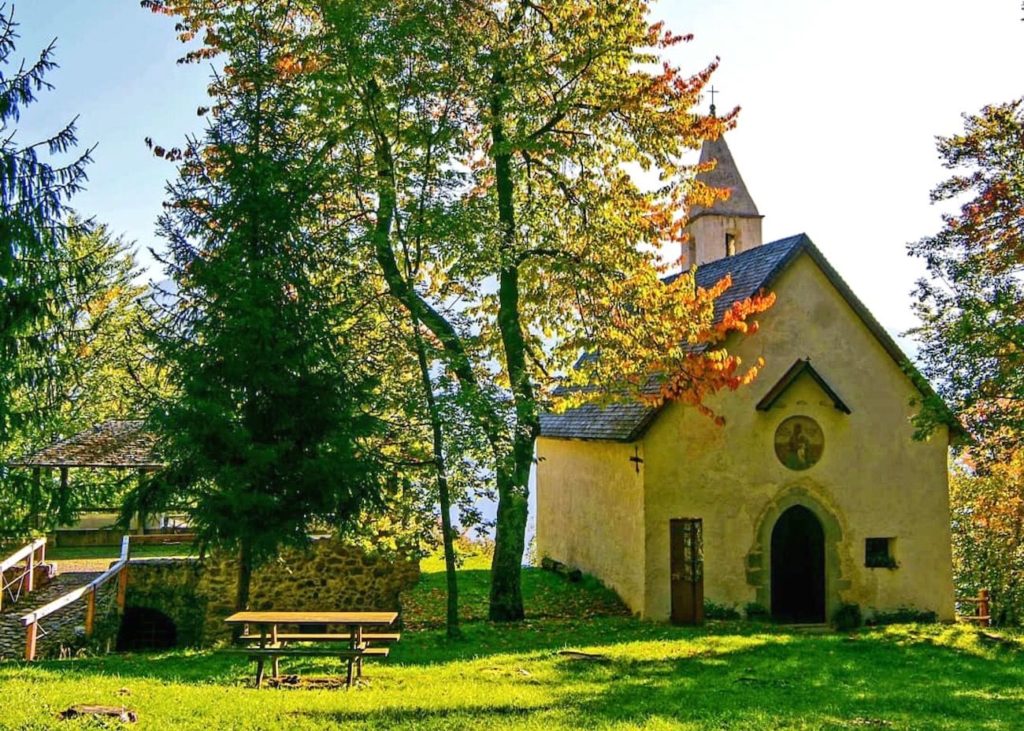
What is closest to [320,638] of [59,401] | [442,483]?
[442,483]

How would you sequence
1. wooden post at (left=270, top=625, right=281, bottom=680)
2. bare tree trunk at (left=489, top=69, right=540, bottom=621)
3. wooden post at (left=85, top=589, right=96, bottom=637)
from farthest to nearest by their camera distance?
wooden post at (left=85, top=589, right=96, bottom=637), bare tree trunk at (left=489, top=69, right=540, bottom=621), wooden post at (left=270, top=625, right=281, bottom=680)

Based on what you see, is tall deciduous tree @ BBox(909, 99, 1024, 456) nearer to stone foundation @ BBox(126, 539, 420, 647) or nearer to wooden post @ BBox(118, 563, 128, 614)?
stone foundation @ BBox(126, 539, 420, 647)

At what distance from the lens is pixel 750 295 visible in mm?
16922

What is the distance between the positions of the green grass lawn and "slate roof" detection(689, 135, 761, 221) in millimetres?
15506

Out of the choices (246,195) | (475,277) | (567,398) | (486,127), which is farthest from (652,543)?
(246,195)

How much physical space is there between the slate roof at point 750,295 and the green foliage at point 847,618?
419 centimetres

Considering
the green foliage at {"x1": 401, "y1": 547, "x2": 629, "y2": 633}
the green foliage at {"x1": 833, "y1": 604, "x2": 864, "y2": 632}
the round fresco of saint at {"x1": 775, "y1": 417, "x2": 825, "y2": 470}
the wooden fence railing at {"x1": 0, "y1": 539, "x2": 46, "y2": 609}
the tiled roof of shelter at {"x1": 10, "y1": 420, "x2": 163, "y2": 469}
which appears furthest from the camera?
the tiled roof of shelter at {"x1": 10, "y1": 420, "x2": 163, "y2": 469}

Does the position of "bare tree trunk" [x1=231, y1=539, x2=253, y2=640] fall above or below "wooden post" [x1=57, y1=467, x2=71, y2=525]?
below

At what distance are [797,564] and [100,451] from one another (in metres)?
16.3

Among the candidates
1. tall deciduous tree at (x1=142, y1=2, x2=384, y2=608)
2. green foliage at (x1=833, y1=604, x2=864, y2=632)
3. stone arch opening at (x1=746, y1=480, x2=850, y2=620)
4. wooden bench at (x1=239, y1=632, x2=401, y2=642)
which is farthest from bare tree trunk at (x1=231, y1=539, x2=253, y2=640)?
green foliage at (x1=833, y1=604, x2=864, y2=632)

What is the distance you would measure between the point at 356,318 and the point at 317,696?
5906 mm

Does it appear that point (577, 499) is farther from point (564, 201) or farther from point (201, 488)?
point (201, 488)

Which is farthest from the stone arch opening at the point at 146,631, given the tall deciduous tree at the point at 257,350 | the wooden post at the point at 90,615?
the tall deciduous tree at the point at 257,350

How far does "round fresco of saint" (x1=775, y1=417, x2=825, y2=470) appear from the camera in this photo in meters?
17.3
